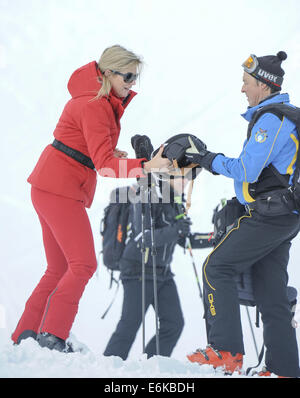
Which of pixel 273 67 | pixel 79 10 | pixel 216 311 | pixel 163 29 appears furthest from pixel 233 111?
pixel 216 311

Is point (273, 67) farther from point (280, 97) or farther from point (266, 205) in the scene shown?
point (266, 205)

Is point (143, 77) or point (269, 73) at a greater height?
point (143, 77)

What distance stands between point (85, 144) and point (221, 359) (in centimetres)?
154

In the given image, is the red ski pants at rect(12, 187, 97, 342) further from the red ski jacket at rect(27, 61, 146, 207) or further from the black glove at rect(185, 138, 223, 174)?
the black glove at rect(185, 138, 223, 174)

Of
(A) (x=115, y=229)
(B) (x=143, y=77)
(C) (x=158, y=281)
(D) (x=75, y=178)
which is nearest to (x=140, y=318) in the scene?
(C) (x=158, y=281)

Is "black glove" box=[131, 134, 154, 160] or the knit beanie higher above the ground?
the knit beanie

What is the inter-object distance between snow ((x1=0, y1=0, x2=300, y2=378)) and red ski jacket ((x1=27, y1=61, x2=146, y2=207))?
5.03 metres

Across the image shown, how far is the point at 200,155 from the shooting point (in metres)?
2.79

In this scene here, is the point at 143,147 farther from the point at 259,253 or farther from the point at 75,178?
the point at 259,253

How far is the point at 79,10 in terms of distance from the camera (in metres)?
10.9

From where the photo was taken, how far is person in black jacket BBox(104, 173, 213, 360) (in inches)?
162

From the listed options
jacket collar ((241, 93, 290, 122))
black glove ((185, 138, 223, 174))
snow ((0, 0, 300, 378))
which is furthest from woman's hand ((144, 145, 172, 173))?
snow ((0, 0, 300, 378))

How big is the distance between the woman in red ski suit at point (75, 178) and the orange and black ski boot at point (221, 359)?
82 centimetres

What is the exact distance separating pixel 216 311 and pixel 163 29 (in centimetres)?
950
